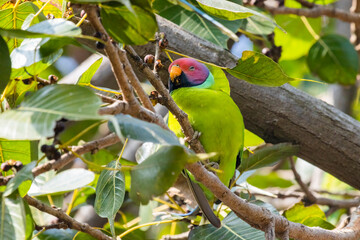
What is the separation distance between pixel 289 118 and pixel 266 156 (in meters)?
0.16

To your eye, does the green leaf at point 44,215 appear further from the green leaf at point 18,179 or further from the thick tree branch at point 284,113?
the green leaf at point 18,179

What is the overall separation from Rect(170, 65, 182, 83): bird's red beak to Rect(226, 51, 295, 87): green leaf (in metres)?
0.39

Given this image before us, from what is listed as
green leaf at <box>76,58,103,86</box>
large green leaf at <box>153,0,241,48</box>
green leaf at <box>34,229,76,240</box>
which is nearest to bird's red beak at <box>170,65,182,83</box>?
large green leaf at <box>153,0,241,48</box>

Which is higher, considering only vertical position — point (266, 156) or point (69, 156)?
point (69, 156)

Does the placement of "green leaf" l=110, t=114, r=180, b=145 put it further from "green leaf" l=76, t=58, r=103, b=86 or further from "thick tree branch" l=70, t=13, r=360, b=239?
"thick tree branch" l=70, t=13, r=360, b=239

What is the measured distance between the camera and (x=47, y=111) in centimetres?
59

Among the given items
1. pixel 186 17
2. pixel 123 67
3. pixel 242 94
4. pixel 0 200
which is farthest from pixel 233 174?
pixel 0 200

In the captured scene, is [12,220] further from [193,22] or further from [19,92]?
[193,22]

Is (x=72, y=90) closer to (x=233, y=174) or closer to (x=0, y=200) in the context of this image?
(x=0, y=200)

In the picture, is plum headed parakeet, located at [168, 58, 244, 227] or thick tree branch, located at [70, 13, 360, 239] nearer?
plum headed parakeet, located at [168, 58, 244, 227]

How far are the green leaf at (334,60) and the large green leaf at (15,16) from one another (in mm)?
1389

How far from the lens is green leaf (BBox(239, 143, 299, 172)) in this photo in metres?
1.30

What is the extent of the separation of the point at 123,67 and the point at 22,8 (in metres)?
0.29

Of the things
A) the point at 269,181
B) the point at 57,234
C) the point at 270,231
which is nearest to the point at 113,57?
the point at 270,231
